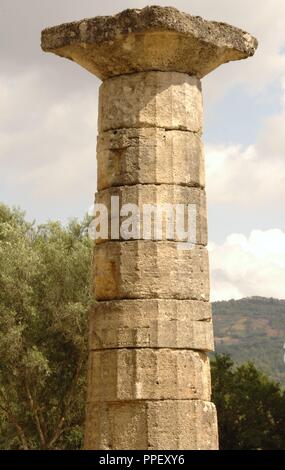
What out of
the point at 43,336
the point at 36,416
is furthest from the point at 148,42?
the point at 36,416

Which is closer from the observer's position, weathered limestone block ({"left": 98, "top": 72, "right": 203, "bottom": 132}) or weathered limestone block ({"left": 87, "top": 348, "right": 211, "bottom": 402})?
weathered limestone block ({"left": 87, "top": 348, "right": 211, "bottom": 402})

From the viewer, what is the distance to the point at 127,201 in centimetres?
1024

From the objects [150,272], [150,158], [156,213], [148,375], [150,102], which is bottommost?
[148,375]

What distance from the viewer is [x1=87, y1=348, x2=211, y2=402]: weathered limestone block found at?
31.9 ft

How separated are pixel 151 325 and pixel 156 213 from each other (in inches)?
54.4

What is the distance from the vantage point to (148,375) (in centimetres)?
976

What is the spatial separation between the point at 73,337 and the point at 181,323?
12.3m

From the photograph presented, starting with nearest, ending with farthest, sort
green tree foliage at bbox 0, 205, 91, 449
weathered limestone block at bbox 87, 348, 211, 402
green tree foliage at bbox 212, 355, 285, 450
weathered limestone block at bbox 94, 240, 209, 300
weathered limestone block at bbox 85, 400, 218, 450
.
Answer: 1. weathered limestone block at bbox 85, 400, 218, 450
2. weathered limestone block at bbox 87, 348, 211, 402
3. weathered limestone block at bbox 94, 240, 209, 300
4. green tree foliage at bbox 0, 205, 91, 449
5. green tree foliage at bbox 212, 355, 285, 450

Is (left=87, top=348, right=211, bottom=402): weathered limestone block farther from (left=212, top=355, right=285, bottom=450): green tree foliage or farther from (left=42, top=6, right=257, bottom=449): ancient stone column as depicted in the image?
(left=212, top=355, right=285, bottom=450): green tree foliage

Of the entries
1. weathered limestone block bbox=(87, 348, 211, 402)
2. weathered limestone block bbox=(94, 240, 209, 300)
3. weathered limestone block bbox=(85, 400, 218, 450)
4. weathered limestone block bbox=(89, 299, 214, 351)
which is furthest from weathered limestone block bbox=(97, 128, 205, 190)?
weathered limestone block bbox=(85, 400, 218, 450)

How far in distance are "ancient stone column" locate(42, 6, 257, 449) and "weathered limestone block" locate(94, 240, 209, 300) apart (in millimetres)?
12

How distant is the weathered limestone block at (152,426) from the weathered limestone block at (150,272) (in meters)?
1.32

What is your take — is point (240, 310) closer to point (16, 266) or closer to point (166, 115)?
point (16, 266)

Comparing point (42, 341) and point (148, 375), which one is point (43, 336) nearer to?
point (42, 341)
